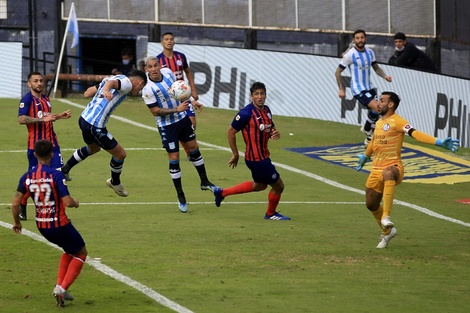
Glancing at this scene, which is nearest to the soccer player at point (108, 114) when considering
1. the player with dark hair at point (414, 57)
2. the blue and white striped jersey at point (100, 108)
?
the blue and white striped jersey at point (100, 108)

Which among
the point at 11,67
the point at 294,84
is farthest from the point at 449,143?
the point at 11,67

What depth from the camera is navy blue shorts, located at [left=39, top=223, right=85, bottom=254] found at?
1138 cm

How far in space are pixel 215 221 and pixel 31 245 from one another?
118 inches

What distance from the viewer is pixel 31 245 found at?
47.7ft

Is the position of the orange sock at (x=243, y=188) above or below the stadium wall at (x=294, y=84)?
below

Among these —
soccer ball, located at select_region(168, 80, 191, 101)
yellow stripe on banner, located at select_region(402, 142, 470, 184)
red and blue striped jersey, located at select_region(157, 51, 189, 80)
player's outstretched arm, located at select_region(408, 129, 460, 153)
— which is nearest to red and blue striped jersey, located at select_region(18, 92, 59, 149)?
soccer ball, located at select_region(168, 80, 191, 101)

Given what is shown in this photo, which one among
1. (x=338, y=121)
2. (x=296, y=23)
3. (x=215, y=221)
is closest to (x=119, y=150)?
(x=215, y=221)

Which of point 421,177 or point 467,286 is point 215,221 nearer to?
point 467,286

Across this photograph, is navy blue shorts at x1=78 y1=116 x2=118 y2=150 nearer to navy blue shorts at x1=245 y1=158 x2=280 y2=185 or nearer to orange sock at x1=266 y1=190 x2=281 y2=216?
navy blue shorts at x1=245 y1=158 x2=280 y2=185

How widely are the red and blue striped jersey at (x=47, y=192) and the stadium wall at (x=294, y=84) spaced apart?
15486 mm

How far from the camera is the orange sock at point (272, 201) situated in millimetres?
16406

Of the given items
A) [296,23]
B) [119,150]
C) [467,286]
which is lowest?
[467,286]

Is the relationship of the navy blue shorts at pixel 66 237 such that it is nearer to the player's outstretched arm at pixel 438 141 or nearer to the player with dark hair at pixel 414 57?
the player's outstretched arm at pixel 438 141

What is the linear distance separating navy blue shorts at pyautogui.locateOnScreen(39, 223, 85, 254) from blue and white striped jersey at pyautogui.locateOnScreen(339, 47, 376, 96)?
12258 millimetres
